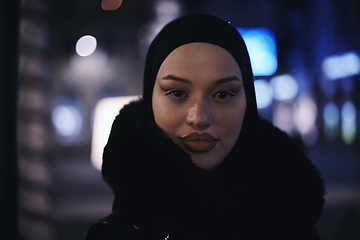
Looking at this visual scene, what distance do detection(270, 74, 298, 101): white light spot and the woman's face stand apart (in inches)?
323

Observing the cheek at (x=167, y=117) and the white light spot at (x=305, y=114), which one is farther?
the white light spot at (x=305, y=114)

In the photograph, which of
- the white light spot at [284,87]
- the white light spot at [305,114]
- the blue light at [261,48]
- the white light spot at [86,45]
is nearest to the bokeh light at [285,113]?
the white light spot at [305,114]

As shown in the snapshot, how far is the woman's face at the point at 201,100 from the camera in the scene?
725 mm

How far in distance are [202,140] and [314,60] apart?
27.6ft

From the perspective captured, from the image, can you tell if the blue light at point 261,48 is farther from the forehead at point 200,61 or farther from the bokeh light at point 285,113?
the bokeh light at point 285,113

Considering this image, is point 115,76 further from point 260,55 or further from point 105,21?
point 260,55

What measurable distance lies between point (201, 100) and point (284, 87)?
8.53m

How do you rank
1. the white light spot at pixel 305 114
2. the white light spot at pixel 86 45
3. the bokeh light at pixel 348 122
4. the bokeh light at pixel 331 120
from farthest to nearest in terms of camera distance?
the bokeh light at pixel 331 120 → the white light spot at pixel 305 114 → the bokeh light at pixel 348 122 → the white light spot at pixel 86 45

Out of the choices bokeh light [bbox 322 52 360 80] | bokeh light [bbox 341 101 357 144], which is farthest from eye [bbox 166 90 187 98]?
bokeh light [bbox 341 101 357 144]

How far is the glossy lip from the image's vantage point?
0.73 m

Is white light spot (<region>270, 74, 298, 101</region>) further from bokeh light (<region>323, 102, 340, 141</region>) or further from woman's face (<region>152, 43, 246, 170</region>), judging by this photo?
woman's face (<region>152, 43, 246, 170</region>)

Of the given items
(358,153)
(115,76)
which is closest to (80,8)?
(115,76)

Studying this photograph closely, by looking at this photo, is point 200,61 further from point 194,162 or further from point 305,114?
point 305,114

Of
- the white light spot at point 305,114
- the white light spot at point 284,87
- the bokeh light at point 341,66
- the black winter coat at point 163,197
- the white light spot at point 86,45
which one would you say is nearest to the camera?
the black winter coat at point 163,197
